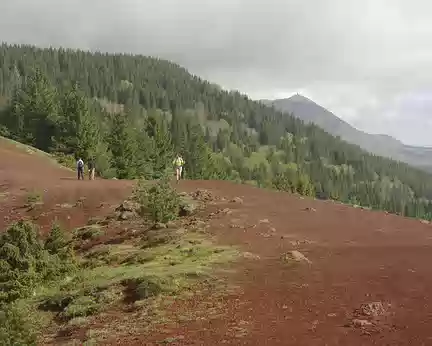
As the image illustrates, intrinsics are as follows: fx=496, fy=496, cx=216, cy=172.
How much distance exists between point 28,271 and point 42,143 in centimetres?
5416

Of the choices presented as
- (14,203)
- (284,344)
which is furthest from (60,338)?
(14,203)

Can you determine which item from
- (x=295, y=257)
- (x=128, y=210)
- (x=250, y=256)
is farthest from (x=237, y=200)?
(x=295, y=257)

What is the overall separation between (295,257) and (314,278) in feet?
6.35

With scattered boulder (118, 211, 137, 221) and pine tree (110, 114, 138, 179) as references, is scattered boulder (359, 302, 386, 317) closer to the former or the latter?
scattered boulder (118, 211, 137, 221)

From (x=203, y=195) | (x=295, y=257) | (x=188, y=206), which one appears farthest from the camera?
(x=203, y=195)

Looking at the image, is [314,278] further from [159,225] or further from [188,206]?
[188,206]

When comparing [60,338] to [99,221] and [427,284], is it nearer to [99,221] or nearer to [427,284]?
[427,284]

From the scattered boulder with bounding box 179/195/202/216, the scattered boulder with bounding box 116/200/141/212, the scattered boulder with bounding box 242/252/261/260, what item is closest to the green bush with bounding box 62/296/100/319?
the scattered boulder with bounding box 242/252/261/260

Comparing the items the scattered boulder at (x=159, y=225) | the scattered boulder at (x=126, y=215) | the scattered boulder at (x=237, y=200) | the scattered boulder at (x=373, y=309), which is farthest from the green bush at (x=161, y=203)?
the scattered boulder at (x=373, y=309)

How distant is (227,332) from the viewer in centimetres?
1234

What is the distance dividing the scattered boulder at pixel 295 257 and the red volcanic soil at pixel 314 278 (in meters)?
0.19

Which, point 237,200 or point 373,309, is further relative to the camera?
→ point 237,200

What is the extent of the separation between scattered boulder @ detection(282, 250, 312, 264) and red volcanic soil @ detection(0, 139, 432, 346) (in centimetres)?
19

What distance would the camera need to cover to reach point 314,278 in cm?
1562
